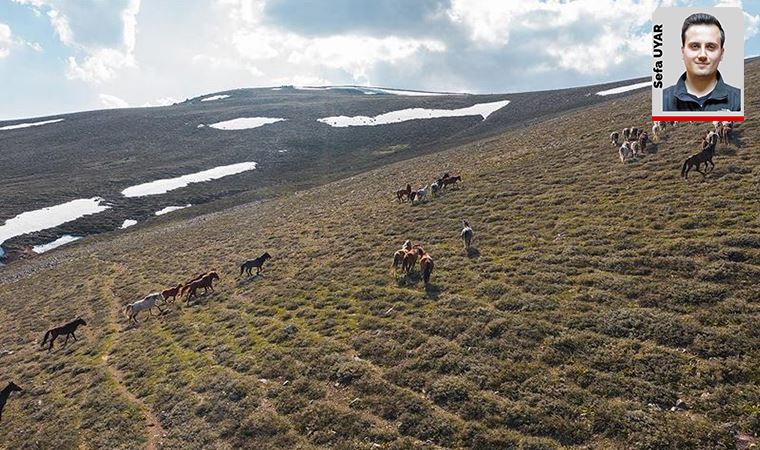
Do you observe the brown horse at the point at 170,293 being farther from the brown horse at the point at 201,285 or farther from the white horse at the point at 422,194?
the white horse at the point at 422,194

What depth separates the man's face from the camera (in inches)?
606

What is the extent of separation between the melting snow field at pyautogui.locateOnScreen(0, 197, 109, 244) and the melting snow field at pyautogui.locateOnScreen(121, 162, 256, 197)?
6111 mm

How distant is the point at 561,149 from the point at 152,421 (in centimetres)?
3621

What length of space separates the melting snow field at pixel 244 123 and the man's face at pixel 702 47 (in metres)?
116

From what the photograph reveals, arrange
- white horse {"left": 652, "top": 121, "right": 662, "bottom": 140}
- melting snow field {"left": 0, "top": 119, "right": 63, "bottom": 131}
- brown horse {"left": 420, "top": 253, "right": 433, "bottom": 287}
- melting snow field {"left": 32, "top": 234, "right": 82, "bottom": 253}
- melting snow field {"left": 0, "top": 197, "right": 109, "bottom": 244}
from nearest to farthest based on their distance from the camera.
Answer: brown horse {"left": 420, "top": 253, "right": 433, "bottom": 287}, white horse {"left": 652, "top": 121, "right": 662, "bottom": 140}, melting snow field {"left": 32, "top": 234, "right": 82, "bottom": 253}, melting snow field {"left": 0, "top": 197, "right": 109, "bottom": 244}, melting snow field {"left": 0, "top": 119, "right": 63, "bottom": 131}

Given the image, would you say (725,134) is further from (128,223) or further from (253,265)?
(128,223)

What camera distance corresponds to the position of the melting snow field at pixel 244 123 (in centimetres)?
12212

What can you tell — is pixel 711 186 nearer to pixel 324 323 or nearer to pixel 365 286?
pixel 365 286

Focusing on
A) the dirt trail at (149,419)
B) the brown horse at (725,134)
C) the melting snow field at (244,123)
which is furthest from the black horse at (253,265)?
the melting snow field at (244,123)

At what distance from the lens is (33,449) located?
47.6 feet

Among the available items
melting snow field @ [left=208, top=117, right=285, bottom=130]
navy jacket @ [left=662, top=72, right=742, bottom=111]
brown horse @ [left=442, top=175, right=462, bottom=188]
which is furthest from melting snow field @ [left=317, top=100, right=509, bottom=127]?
navy jacket @ [left=662, top=72, right=742, bottom=111]

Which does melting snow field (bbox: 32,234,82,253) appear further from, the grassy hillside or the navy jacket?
the navy jacket

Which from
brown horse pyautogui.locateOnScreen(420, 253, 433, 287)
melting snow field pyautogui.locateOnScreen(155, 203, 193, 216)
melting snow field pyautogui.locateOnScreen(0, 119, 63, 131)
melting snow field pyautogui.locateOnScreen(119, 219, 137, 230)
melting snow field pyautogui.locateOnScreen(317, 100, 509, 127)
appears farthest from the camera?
melting snow field pyautogui.locateOnScreen(0, 119, 63, 131)

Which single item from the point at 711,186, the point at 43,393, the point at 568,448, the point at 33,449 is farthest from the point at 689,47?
the point at 43,393
